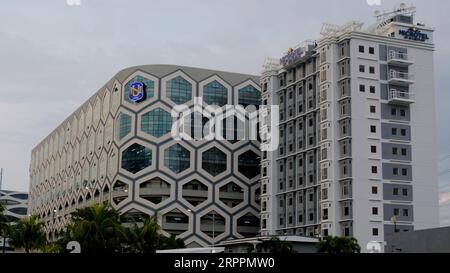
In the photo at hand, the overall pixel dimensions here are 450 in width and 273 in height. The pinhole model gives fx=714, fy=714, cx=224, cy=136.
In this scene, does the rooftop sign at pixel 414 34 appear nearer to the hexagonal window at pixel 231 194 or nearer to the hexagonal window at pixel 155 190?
the hexagonal window at pixel 231 194

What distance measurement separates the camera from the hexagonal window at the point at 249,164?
403ft

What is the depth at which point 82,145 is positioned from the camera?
143625mm

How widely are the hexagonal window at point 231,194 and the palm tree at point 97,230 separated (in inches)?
2295

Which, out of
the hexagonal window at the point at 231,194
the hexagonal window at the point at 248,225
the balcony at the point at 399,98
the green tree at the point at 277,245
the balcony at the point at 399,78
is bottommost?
the green tree at the point at 277,245

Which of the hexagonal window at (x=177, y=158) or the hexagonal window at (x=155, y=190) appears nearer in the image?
the hexagonal window at (x=155, y=190)

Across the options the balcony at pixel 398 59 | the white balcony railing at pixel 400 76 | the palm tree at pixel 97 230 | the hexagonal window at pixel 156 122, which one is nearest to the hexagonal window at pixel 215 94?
the hexagonal window at pixel 156 122

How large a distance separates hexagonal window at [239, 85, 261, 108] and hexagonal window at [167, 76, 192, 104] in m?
9.50

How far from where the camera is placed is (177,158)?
11838cm

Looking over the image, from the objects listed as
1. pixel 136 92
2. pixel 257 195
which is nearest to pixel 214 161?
pixel 257 195

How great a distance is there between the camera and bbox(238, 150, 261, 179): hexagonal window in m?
123

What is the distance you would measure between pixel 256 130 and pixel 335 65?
2822 centimetres

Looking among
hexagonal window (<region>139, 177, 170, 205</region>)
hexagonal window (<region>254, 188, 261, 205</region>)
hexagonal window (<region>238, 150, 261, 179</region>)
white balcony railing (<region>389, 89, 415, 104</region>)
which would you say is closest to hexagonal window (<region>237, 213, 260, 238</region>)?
hexagonal window (<region>254, 188, 261, 205</region>)

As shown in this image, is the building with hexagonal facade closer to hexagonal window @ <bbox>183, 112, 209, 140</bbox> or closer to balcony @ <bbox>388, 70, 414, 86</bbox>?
hexagonal window @ <bbox>183, 112, 209, 140</bbox>
